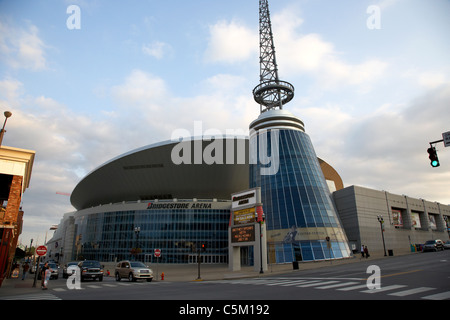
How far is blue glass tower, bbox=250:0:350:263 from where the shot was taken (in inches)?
1768

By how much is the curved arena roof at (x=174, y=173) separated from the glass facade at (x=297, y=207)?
14272mm

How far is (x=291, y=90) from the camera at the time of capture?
69.8m

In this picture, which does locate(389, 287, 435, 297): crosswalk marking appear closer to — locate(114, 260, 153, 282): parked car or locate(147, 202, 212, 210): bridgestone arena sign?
locate(114, 260, 153, 282): parked car

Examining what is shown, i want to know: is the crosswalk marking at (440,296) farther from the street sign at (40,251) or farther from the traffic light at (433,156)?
the street sign at (40,251)

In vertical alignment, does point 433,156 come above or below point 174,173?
below

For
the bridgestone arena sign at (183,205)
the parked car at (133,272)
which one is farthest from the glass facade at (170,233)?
the parked car at (133,272)

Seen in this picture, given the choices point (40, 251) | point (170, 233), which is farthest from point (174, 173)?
point (40, 251)

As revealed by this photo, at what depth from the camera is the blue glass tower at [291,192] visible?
4491cm

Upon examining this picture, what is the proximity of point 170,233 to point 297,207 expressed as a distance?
33856 millimetres

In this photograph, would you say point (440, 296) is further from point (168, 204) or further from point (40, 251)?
point (168, 204)

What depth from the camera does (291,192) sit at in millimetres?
50406

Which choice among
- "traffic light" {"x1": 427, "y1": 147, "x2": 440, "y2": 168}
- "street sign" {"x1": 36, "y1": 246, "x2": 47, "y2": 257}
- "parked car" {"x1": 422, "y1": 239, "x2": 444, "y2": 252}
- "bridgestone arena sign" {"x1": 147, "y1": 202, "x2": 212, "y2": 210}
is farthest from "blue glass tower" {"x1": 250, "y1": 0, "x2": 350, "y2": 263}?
"street sign" {"x1": 36, "y1": 246, "x2": 47, "y2": 257}

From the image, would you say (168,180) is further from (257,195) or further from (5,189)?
(5,189)
